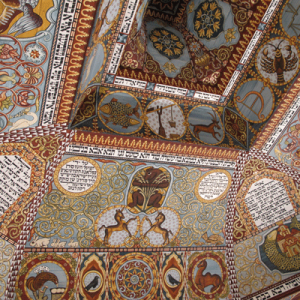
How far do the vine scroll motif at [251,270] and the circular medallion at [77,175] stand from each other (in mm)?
3124

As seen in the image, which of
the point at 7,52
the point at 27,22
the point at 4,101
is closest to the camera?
the point at 27,22

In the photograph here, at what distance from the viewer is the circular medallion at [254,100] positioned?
5297 millimetres

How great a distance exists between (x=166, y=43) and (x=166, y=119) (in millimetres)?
1393

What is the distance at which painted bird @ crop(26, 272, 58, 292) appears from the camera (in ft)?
15.5

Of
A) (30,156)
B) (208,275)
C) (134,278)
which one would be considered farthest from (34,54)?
(208,275)

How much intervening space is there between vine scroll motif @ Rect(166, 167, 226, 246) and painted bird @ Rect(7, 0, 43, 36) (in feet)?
9.90

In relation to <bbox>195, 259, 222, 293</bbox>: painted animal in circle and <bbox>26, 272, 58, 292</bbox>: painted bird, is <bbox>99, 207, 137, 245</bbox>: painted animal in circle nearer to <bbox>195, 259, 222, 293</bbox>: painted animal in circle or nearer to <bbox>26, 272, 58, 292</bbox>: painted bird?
<bbox>26, 272, 58, 292</bbox>: painted bird

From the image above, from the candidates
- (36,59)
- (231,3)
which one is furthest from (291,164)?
(36,59)

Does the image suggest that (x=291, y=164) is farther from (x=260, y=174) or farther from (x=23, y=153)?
(x=23, y=153)

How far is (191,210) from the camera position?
5.64 meters

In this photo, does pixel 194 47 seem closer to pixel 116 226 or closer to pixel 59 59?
pixel 59 59

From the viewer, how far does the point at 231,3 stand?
489cm

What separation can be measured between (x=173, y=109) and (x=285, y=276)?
3862mm

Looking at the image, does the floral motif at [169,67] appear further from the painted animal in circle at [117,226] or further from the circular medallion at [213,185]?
the painted animal in circle at [117,226]
